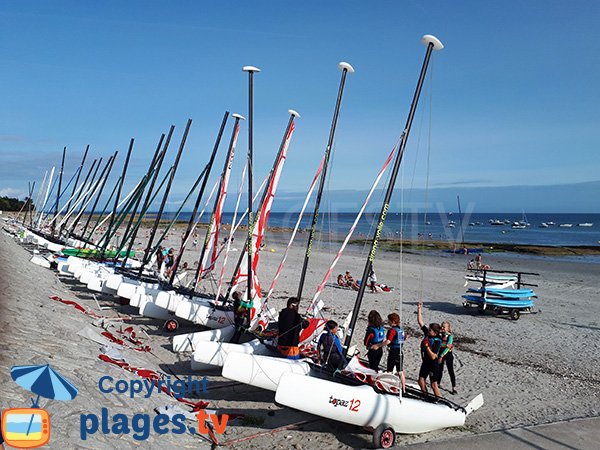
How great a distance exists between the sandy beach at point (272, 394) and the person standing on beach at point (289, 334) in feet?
2.90

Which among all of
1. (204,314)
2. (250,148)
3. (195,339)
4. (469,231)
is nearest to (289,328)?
(195,339)

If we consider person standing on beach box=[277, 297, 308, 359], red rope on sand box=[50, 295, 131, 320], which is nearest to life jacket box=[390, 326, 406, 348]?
person standing on beach box=[277, 297, 308, 359]

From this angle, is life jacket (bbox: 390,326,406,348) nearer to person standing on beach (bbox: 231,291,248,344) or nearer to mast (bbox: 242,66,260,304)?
person standing on beach (bbox: 231,291,248,344)

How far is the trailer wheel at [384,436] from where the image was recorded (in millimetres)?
6684

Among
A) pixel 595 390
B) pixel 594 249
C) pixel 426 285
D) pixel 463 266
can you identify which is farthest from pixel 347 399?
pixel 594 249

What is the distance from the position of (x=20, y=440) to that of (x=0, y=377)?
1.59 meters

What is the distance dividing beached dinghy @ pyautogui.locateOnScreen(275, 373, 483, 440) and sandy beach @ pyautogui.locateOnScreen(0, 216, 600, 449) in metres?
0.28

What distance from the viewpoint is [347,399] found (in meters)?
6.74

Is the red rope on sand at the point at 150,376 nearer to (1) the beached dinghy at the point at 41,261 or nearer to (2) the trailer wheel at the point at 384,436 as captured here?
(2) the trailer wheel at the point at 384,436

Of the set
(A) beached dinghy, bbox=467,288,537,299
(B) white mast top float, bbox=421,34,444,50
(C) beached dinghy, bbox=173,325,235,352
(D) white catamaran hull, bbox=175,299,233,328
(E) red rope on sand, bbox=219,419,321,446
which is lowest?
(E) red rope on sand, bbox=219,419,321,446

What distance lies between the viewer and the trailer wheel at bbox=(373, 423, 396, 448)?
263 inches

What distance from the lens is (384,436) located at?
671 centimetres

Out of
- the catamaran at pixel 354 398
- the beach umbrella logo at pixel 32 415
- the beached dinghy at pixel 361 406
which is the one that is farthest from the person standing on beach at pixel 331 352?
the beach umbrella logo at pixel 32 415

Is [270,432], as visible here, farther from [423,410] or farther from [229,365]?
[423,410]
